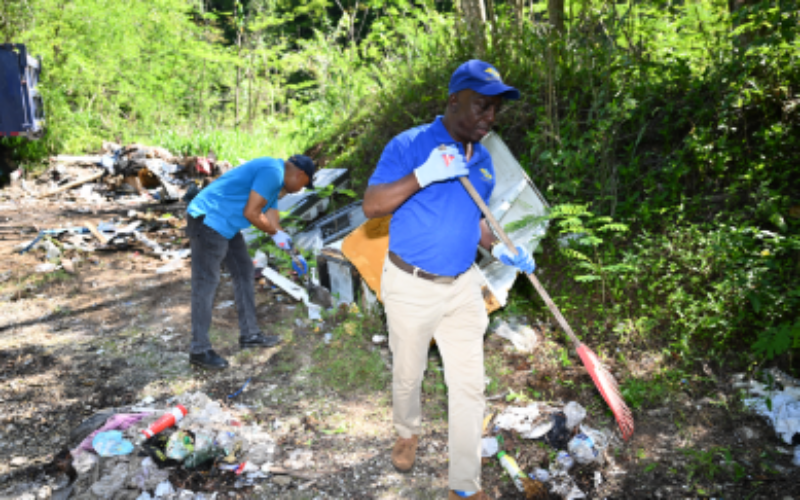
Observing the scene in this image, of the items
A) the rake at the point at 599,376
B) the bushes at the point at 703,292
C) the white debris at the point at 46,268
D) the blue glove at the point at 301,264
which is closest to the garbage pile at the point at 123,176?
the white debris at the point at 46,268

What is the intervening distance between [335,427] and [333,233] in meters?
2.73

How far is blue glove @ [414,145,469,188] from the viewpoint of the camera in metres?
2.17

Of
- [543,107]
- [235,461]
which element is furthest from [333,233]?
[235,461]

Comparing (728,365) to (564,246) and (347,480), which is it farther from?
(347,480)

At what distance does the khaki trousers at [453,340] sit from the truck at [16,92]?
9.40 meters

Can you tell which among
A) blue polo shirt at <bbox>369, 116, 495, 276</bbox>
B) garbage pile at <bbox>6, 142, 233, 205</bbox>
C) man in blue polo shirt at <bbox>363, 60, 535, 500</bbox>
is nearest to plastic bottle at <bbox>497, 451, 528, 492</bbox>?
man in blue polo shirt at <bbox>363, 60, 535, 500</bbox>

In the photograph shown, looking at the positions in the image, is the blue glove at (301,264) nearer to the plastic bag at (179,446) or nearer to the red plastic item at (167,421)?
the red plastic item at (167,421)

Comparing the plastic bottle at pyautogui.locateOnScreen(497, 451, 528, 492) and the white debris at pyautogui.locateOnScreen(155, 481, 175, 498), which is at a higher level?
the white debris at pyautogui.locateOnScreen(155, 481, 175, 498)

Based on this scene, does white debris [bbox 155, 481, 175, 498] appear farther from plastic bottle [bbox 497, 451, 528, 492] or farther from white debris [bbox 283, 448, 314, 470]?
plastic bottle [bbox 497, 451, 528, 492]

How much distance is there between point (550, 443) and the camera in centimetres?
293

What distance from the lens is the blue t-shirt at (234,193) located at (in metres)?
3.65

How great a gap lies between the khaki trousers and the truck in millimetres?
9403

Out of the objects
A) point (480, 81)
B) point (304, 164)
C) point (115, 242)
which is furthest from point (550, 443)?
point (115, 242)

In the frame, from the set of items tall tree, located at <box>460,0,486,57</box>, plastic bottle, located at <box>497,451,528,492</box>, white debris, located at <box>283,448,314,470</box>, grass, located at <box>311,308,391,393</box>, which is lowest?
grass, located at <box>311,308,391,393</box>
